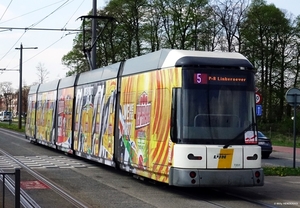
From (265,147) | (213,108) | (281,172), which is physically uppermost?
(213,108)

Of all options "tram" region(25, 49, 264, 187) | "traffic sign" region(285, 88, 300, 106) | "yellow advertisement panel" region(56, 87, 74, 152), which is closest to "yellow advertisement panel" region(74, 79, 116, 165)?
"yellow advertisement panel" region(56, 87, 74, 152)

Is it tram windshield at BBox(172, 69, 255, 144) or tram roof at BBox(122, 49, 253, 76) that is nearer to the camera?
tram windshield at BBox(172, 69, 255, 144)

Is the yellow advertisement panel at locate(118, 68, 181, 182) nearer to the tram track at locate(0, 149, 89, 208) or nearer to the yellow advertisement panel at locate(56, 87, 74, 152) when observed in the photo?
the tram track at locate(0, 149, 89, 208)

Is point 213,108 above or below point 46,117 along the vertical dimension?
above

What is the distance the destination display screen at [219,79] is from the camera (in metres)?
13.6

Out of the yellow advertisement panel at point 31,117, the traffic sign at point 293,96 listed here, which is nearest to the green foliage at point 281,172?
the traffic sign at point 293,96

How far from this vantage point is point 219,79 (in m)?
13.8

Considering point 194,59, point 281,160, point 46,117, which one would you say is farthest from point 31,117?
point 194,59

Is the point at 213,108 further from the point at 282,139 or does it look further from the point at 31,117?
the point at 282,139

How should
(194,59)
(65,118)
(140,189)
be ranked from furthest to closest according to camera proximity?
(65,118) → (140,189) → (194,59)

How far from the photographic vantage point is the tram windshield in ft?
44.0

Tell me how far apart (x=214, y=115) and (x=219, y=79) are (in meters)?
0.82

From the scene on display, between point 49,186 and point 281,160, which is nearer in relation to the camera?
point 49,186

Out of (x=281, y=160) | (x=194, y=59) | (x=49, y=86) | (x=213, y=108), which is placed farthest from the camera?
(x=49, y=86)
